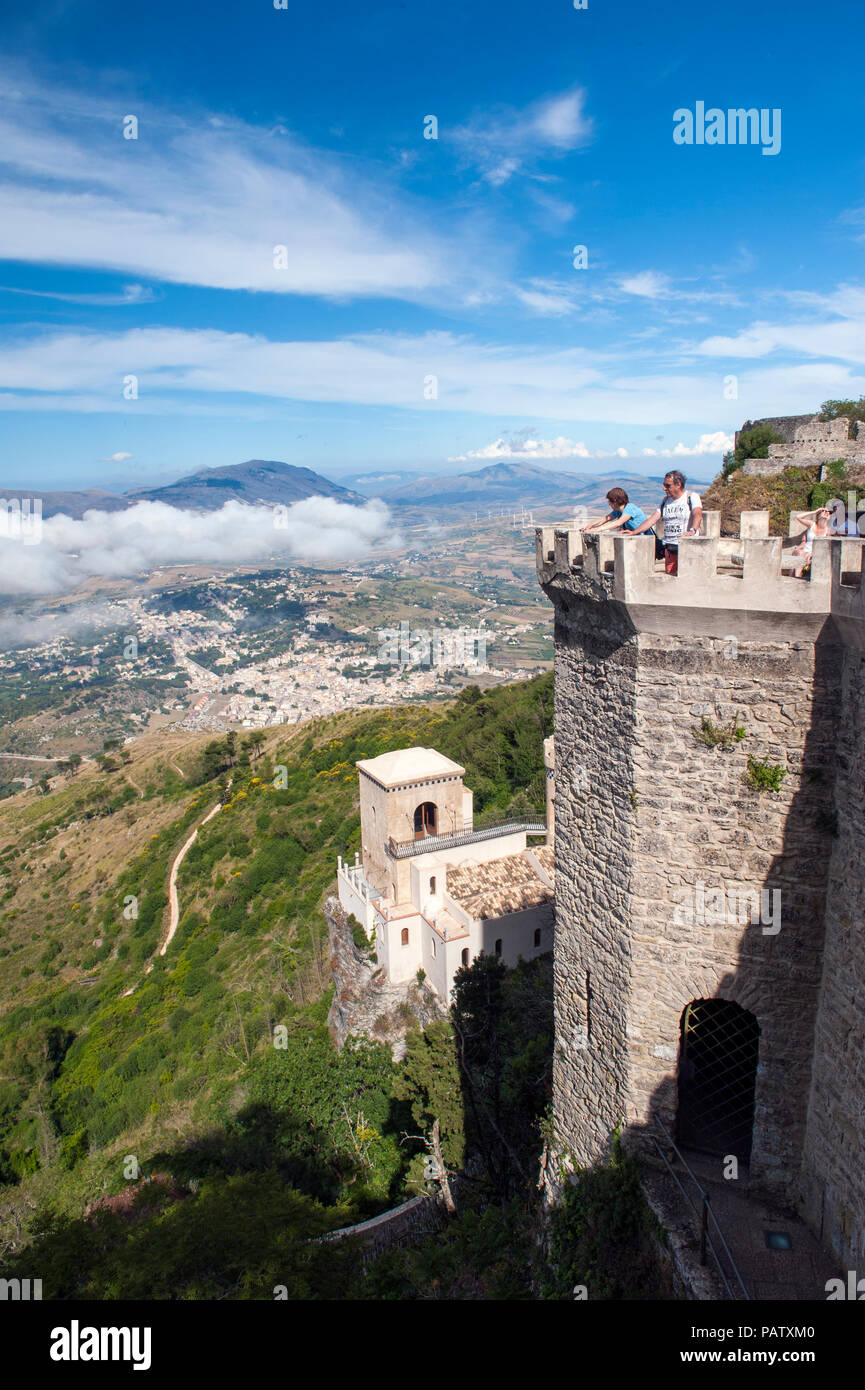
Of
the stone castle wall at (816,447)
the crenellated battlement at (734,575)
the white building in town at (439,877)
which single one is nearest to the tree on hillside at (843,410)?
the stone castle wall at (816,447)

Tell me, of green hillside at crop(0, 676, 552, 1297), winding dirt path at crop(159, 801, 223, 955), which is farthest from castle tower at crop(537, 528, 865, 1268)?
winding dirt path at crop(159, 801, 223, 955)

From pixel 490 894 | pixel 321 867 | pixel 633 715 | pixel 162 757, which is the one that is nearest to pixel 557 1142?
pixel 633 715

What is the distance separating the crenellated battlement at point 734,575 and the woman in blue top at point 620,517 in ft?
2.04

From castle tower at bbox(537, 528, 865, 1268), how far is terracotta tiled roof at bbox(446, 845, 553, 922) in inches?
561

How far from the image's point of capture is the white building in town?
21906 millimetres

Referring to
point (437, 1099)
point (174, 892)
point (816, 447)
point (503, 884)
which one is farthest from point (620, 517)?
point (174, 892)

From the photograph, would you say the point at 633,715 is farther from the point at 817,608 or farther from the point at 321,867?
the point at 321,867

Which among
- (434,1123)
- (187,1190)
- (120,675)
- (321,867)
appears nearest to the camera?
(434,1123)

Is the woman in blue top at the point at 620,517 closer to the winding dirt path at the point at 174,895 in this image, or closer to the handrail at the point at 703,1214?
the handrail at the point at 703,1214

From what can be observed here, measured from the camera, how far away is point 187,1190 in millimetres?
20078

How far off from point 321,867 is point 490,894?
738 inches

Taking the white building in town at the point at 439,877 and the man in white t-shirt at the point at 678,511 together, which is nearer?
the man in white t-shirt at the point at 678,511

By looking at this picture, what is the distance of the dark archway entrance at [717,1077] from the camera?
7262 mm

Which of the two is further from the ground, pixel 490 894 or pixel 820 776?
pixel 820 776
